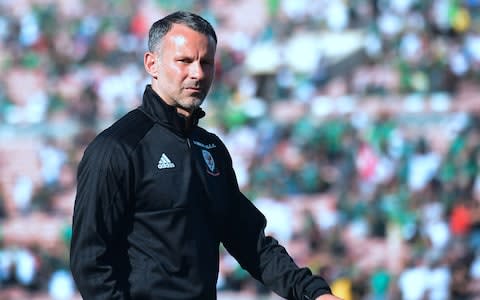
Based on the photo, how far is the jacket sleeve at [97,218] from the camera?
3.63 m

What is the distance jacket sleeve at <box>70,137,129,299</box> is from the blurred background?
9706mm

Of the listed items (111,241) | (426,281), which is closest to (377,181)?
(426,281)

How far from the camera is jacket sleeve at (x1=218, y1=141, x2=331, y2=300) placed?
13.2 feet

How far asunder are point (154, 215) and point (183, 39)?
1.78 feet

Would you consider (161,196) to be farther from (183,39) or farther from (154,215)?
(183,39)

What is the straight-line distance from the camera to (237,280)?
14320mm

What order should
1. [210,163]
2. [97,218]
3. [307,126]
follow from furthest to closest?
1. [307,126]
2. [210,163]
3. [97,218]

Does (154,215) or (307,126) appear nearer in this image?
(154,215)

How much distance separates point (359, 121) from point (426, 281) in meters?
3.06

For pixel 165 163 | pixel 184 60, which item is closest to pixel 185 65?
pixel 184 60

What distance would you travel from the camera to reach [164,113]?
152 inches

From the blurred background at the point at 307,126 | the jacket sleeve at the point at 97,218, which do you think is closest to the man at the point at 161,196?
the jacket sleeve at the point at 97,218

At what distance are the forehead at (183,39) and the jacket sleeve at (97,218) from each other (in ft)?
1.25

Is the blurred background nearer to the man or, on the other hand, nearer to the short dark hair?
the man
